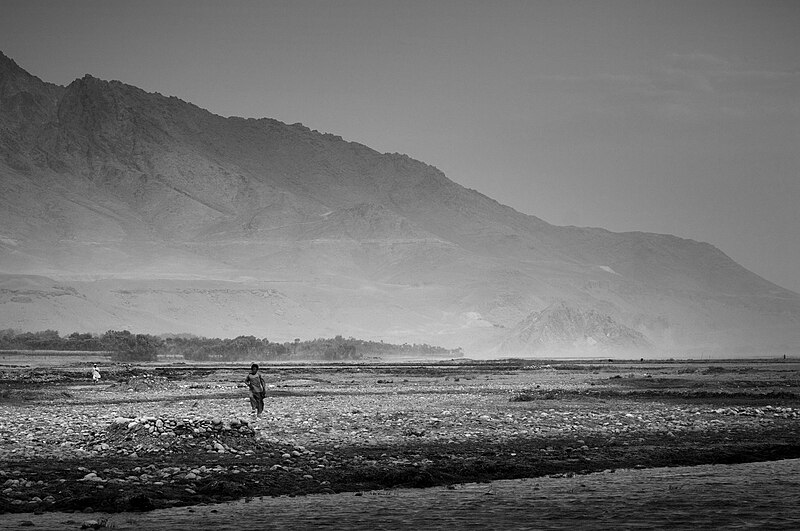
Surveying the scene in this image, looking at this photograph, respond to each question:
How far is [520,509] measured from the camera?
15.9 meters

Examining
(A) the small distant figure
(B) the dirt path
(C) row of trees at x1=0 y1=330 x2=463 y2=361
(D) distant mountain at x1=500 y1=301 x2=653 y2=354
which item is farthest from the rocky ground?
(D) distant mountain at x1=500 y1=301 x2=653 y2=354

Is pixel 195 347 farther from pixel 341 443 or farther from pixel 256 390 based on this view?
pixel 341 443

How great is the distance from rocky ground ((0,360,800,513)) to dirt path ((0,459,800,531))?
0.79 metres

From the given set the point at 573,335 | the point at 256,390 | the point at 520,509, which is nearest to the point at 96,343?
the point at 573,335

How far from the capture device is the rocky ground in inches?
696

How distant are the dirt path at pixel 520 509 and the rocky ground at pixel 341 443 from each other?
786 millimetres

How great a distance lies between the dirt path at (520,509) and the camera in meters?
14.7

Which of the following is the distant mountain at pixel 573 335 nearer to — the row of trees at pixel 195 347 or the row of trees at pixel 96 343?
the row of trees at pixel 195 347

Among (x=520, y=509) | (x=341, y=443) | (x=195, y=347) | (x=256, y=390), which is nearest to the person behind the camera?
(x=520, y=509)

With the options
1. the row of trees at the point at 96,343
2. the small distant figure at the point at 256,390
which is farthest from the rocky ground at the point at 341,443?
the row of trees at the point at 96,343

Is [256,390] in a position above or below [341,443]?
above

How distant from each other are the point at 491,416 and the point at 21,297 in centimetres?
15904

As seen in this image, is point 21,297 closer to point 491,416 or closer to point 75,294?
point 75,294

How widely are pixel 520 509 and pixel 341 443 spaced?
7.89 m
